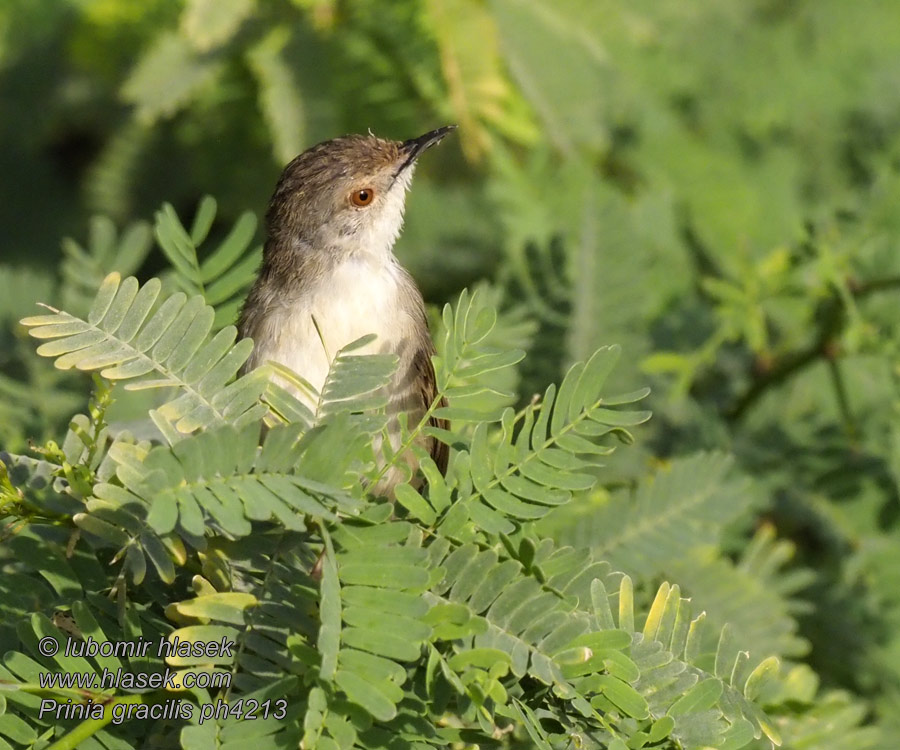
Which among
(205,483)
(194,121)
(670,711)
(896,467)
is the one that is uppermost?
(194,121)

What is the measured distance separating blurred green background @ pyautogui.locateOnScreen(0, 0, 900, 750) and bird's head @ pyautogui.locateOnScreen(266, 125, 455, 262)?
0.40 m

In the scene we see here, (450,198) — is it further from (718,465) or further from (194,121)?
(718,465)

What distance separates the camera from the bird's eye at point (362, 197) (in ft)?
9.93

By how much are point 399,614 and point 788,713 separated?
103cm

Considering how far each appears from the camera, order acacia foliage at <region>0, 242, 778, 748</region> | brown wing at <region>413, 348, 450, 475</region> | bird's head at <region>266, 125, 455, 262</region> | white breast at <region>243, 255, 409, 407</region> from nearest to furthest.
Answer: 1. acacia foliage at <region>0, 242, 778, 748</region>
2. brown wing at <region>413, 348, 450, 475</region>
3. white breast at <region>243, 255, 409, 407</region>
4. bird's head at <region>266, 125, 455, 262</region>

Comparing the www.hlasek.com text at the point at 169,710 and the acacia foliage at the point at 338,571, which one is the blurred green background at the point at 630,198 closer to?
the acacia foliage at the point at 338,571

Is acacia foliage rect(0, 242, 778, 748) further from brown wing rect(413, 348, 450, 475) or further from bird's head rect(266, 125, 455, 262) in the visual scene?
bird's head rect(266, 125, 455, 262)

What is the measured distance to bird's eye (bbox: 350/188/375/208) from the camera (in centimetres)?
303

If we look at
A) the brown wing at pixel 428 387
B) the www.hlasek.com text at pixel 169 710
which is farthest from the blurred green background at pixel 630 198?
the www.hlasek.com text at pixel 169 710

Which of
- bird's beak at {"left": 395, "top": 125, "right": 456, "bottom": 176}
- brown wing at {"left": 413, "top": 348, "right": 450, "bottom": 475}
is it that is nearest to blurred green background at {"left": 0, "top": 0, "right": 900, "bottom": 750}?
brown wing at {"left": 413, "top": 348, "right": 450, "bottom": 475}

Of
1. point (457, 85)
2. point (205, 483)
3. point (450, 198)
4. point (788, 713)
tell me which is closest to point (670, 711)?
point (788, 713)

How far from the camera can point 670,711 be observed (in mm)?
1632

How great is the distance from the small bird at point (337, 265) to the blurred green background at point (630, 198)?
1.16ft

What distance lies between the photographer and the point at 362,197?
304cm
